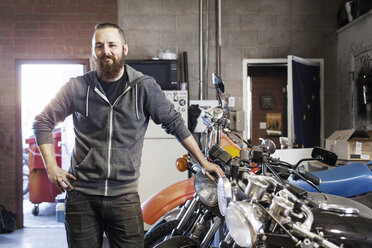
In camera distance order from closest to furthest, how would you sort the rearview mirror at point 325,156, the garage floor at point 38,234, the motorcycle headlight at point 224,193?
the motorcycle headlight at point 224,193 < the rearview mirror at point 325,156 < the garage floor at point 38,234

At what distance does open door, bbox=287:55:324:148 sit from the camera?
431 centimetres

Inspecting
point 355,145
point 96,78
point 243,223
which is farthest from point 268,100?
point 243,223

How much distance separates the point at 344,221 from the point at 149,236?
4.22 ft

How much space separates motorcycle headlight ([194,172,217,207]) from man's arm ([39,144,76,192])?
0.57 meters

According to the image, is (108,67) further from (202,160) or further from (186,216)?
(186,216)

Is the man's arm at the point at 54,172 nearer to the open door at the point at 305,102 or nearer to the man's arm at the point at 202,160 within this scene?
the man's arm at the point at 202,160

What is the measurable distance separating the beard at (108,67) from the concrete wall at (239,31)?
2.99 meters

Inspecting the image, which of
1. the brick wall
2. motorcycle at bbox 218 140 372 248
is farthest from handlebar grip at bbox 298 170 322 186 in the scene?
the brick wall

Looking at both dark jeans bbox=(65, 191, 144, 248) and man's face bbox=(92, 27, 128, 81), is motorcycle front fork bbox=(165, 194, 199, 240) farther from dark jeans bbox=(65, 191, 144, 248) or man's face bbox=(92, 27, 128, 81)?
man's face bbox=(92, 27, 128, 81)

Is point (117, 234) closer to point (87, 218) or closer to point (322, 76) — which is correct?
point (87, 218)

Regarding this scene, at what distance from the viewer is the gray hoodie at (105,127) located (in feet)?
5.36

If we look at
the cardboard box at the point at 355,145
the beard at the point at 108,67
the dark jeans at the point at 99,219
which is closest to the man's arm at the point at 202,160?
the dark jeans at the point at 99,219

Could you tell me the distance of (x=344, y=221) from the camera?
3.36ft

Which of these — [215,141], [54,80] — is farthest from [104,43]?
[54,80]
